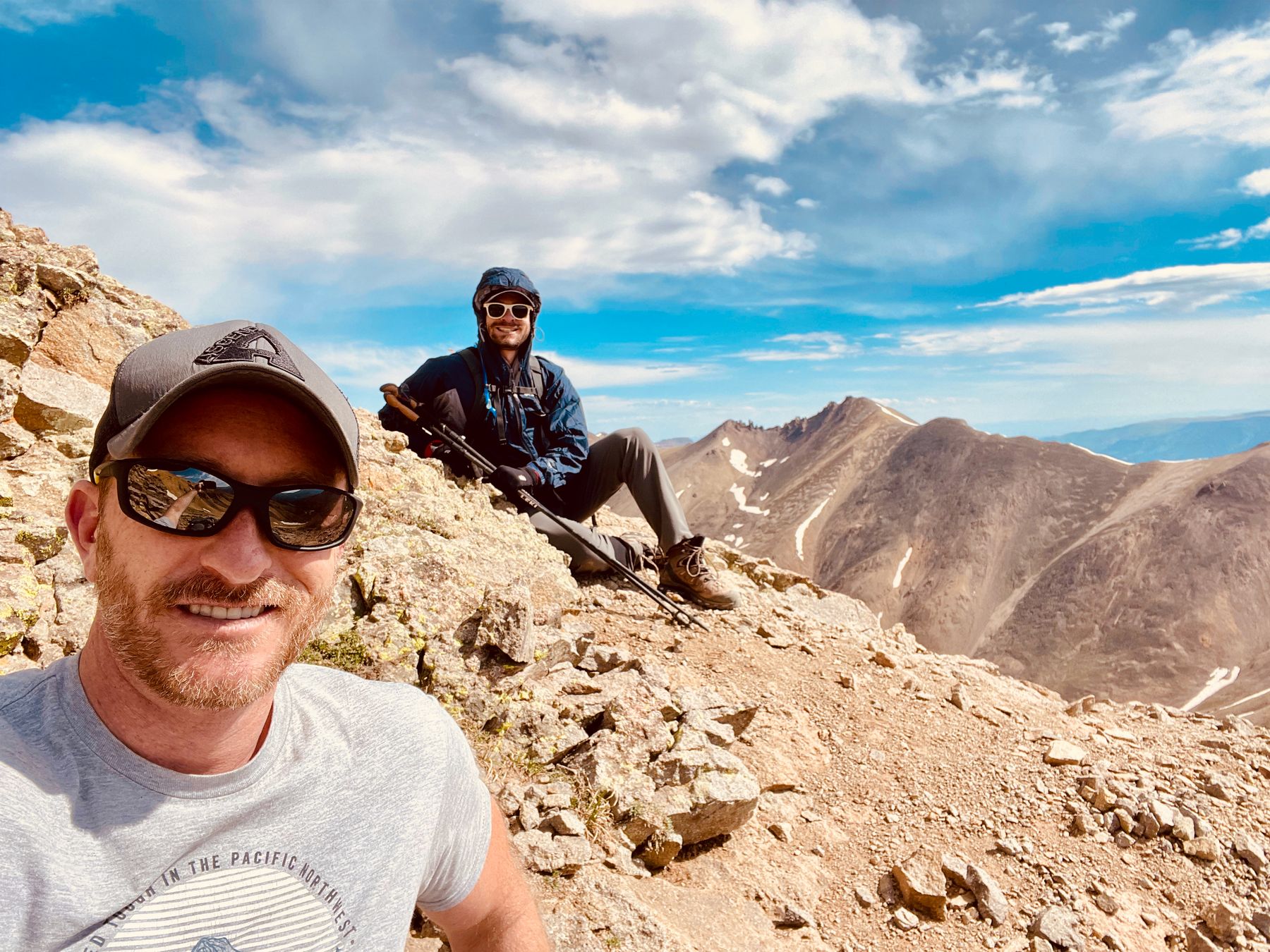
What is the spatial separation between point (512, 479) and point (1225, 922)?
8.04 meters

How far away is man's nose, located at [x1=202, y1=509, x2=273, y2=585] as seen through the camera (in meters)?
1.92

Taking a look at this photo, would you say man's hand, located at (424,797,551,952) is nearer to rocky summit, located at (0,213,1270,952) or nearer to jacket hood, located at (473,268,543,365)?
rocky summit, located at (0,213,1270,952)

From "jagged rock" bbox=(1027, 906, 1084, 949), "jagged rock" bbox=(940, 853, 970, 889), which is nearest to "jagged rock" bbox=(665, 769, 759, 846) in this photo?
"jagged rock" bbox=(940, 853, 970, 889)

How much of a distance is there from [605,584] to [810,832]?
14.0ft

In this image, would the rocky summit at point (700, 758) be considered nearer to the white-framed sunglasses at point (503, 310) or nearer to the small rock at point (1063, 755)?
the small rock at point (1063, 755)

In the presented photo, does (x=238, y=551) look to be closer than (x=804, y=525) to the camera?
Yes

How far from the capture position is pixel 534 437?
32.6 feet

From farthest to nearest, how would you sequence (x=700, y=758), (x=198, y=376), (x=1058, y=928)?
(x=700, y=758), (x=1058, y=928), (x=198, y=376)

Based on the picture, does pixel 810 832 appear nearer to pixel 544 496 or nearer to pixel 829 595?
pixel 544 496

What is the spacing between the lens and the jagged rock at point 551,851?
437cm

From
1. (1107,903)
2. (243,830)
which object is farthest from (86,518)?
(1107,903)

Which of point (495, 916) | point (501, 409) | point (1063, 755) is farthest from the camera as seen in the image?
point (501, 409)

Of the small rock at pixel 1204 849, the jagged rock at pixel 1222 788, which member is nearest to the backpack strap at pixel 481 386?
the small rock at pixel 1204 849

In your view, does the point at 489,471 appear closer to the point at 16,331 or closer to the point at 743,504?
the point at 16,331
